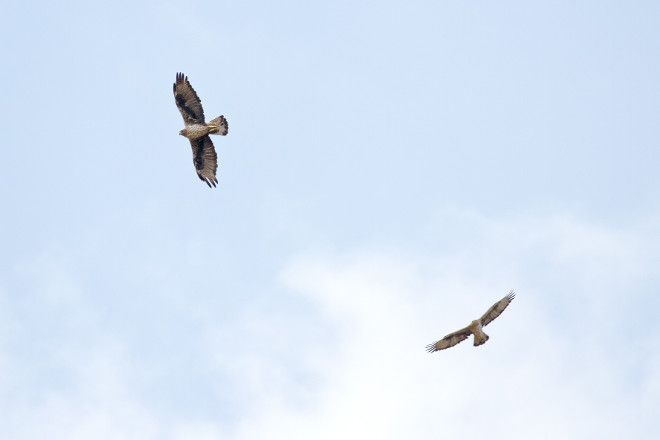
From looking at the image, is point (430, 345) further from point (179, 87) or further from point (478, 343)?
point (179, 87)

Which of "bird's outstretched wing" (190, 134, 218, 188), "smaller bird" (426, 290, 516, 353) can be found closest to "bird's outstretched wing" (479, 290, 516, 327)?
"smaller bird" (426, 290, 516, 353)

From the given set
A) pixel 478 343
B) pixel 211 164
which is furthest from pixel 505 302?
pixel 211 164

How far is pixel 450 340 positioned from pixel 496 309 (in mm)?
1508

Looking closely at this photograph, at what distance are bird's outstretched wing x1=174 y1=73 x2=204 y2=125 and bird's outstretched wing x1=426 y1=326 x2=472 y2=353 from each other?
28.5 ft

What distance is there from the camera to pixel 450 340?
30.0 metres

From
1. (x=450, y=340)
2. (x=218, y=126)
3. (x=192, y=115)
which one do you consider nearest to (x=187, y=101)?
(x=192, y=115)

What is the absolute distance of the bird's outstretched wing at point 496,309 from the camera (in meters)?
29.6

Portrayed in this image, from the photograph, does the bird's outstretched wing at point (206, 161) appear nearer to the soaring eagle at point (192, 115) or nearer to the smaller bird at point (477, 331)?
the soaring eagle at point (192, 115)

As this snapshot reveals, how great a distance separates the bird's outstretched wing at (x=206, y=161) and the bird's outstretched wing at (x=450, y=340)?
294 inches

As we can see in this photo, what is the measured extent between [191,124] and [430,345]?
28.7 feet

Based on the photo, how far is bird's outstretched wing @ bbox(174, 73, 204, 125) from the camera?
29342 millimetres

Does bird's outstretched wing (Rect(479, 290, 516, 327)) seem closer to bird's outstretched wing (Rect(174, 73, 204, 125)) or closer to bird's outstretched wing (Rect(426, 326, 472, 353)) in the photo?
bird's outstretched wing (Rect(426, 326, 472, 353))

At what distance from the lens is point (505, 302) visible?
29.8 metres

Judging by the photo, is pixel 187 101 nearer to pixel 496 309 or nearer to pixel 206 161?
pixel 206 161
